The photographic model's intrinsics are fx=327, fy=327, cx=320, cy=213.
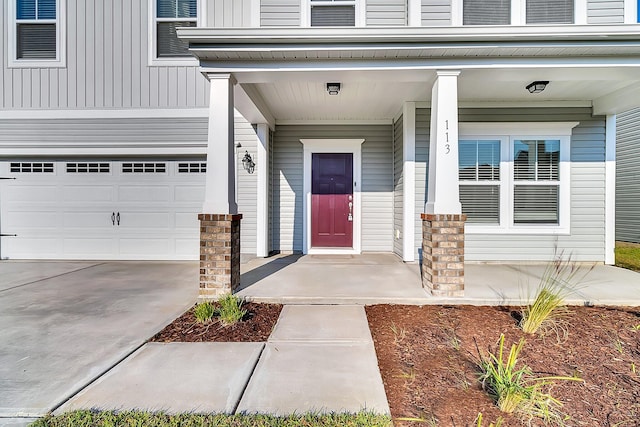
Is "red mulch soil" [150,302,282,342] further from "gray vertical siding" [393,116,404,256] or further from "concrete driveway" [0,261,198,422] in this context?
"gray vertical siding" [393,116,404,256]

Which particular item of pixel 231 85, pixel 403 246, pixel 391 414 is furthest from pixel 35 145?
pixel 391 414

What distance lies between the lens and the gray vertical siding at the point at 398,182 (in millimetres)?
6125

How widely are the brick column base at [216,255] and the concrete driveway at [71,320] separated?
1.19ft

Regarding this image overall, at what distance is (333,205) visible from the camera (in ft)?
22.4

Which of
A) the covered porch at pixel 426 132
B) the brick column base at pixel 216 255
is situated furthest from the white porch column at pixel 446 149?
the brick column base at pixel 216 255

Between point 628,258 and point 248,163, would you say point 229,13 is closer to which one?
point 248,163

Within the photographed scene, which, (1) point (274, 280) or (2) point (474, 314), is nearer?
(2) point (474, 314)

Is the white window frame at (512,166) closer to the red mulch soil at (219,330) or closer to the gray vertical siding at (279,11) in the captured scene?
the gray vertical siding at (279,11)

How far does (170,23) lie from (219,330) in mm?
6141

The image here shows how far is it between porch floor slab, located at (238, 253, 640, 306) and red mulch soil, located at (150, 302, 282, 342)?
520 mm

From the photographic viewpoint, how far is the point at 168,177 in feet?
21.3

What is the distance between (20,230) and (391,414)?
787 centimetres

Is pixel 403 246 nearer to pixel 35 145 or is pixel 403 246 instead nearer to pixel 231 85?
pixel 231 85

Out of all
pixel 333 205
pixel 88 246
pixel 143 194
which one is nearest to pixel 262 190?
pixel 333 205
